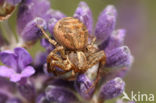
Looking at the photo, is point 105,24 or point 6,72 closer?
point 6,72

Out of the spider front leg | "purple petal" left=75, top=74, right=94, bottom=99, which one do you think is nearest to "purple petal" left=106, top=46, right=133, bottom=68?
"purple petal" left=75, top=74, right=94, bottom=99

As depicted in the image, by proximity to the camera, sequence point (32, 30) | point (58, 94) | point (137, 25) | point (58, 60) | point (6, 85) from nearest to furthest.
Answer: point (58, 60) < point (58, 94) < point (32, 30) < point (6, 85) < point (137, 25)

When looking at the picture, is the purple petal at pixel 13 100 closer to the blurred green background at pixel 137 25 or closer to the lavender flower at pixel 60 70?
the lavender flower at pixel 60 70

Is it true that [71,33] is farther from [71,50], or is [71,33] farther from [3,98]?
[3,98]

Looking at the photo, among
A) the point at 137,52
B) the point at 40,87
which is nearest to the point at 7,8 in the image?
the point at 40,87

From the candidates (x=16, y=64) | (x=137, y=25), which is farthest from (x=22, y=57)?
(x=137, y=25)
